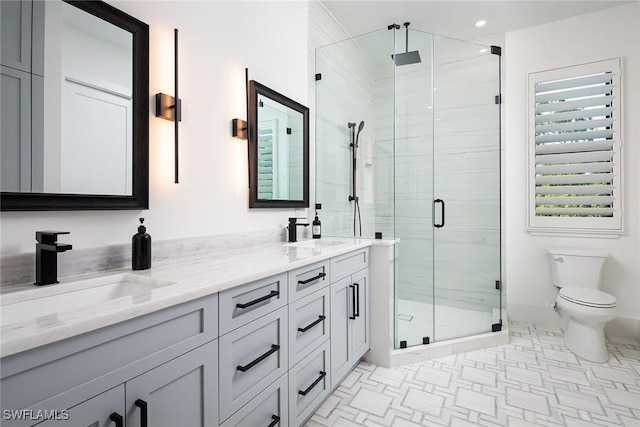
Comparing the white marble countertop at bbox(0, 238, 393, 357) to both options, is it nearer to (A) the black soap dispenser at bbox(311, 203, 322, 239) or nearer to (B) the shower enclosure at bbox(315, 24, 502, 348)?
(A) the black soap dispenser at bbox(311, 203, 322, 239)

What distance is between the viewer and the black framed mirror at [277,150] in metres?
2.03

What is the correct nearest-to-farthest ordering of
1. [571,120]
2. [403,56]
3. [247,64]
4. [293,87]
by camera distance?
[247,64] < [293,87] < [403,56] < [571,120]

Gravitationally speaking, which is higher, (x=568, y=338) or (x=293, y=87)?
(x=293, y=87)

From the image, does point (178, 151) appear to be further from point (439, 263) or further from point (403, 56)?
point (439, 263)

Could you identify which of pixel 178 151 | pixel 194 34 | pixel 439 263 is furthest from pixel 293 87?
pixel 439 263

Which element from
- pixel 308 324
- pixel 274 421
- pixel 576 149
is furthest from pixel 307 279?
pixel 576 149

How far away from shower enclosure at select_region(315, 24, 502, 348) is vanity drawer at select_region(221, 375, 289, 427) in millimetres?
1541

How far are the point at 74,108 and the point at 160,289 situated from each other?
75 centimetres

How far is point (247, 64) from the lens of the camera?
2.01m

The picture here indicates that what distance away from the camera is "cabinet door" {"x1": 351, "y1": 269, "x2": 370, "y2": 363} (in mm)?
2072

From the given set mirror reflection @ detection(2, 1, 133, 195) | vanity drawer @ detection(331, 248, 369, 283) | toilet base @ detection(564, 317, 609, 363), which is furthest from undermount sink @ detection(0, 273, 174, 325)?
toilet base @ detection(564, 317, 609, 363)

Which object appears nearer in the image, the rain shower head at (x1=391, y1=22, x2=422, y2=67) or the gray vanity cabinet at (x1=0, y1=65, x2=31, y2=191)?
the gray vanity cabinet at (x1=0, y1=65, x2=31, y2=191)

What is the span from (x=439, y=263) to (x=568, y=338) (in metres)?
1.12

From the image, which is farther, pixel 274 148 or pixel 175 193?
pixel 274 148
